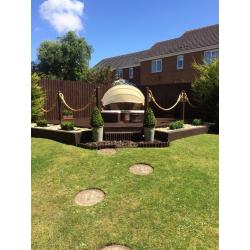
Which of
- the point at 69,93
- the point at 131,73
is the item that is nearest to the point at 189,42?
the point at 131,73

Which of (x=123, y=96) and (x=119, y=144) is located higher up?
(x=123, y=96)

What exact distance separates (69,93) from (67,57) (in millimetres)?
27189

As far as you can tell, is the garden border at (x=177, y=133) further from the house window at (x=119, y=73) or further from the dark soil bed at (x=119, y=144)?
the house window at (x=119, y=73)

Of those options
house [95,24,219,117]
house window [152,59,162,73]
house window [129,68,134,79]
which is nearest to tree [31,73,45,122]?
house [95,24,219,117]

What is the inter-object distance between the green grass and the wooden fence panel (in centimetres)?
785

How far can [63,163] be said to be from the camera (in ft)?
27.0

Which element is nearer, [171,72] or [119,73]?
[171,72]

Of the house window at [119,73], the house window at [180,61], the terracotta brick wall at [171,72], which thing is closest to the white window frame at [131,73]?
the house window at [119,73]

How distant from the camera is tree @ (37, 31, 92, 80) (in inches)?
1684

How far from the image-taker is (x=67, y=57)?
1697 inches

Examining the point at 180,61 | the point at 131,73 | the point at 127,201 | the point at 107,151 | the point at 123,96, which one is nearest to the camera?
the point at 127,201

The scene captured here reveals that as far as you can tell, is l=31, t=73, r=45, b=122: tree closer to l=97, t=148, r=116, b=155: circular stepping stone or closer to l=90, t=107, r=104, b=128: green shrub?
l=90, t=107, r=104, b=128: green shrub

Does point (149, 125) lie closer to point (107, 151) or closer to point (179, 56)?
point (107, 151)
